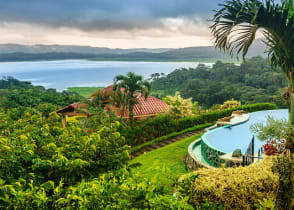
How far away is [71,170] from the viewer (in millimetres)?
2463

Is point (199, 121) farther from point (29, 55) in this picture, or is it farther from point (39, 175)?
point (29, 55)

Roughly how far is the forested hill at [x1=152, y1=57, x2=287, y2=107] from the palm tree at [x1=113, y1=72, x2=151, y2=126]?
18.2 metres

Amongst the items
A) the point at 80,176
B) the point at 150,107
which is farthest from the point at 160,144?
the point at 80,176

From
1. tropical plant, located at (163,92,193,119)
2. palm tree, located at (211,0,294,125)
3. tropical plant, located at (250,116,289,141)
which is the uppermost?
palm tree, located at (211,0,294,125)

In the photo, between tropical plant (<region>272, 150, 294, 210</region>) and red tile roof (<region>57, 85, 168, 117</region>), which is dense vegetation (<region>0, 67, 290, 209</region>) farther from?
red tile roof (<region>57, 85, 168, 117</region>)

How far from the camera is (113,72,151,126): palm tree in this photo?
11.3 m

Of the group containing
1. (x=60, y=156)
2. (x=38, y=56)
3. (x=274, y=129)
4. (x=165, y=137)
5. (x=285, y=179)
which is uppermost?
(x=38, y=56)

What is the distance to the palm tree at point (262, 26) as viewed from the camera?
10.5ft

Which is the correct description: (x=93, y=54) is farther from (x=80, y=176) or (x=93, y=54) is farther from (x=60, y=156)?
(x=60, y=156)

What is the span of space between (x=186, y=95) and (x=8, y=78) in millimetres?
47239

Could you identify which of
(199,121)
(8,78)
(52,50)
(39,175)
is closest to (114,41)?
(52,50)

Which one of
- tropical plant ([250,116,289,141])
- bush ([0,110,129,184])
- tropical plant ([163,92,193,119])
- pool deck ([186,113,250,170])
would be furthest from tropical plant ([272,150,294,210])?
tropical plant ([163,92,193,119])

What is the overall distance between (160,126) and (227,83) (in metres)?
31.9

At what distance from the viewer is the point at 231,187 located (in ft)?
10.2
